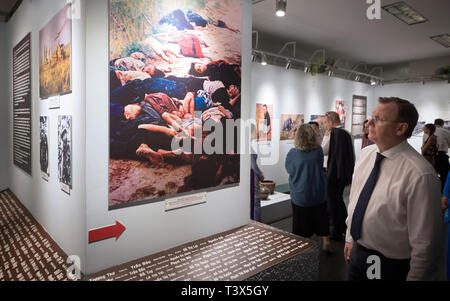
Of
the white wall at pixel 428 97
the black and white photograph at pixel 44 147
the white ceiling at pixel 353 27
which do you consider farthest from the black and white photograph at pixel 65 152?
the white wall at pixel 428 97

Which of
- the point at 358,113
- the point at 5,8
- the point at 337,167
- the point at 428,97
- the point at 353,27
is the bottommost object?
the point at 337,167

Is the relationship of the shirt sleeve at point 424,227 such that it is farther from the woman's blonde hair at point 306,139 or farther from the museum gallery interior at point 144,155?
the woman's blonde hair at point 306,139

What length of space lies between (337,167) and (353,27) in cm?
333

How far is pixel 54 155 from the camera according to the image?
2209mm

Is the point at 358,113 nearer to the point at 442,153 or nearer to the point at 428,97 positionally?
the point at 428,97

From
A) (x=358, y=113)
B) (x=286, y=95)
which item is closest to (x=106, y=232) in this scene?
(x=286, y=95)

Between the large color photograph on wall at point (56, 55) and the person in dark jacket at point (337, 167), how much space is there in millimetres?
3589

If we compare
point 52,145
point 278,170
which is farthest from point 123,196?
point 278,170

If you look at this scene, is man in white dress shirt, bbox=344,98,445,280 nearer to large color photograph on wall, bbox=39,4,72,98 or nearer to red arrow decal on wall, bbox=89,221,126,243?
red arrow decal on wall, bbox=89,221,126,243

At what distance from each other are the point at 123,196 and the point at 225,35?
4.63 ft

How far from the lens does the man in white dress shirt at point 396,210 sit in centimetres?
168

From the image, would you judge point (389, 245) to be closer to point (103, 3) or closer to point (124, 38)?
point (124, 38)

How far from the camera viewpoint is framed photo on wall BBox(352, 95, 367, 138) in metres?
10.0

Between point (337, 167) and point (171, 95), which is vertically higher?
point (171, 95)
